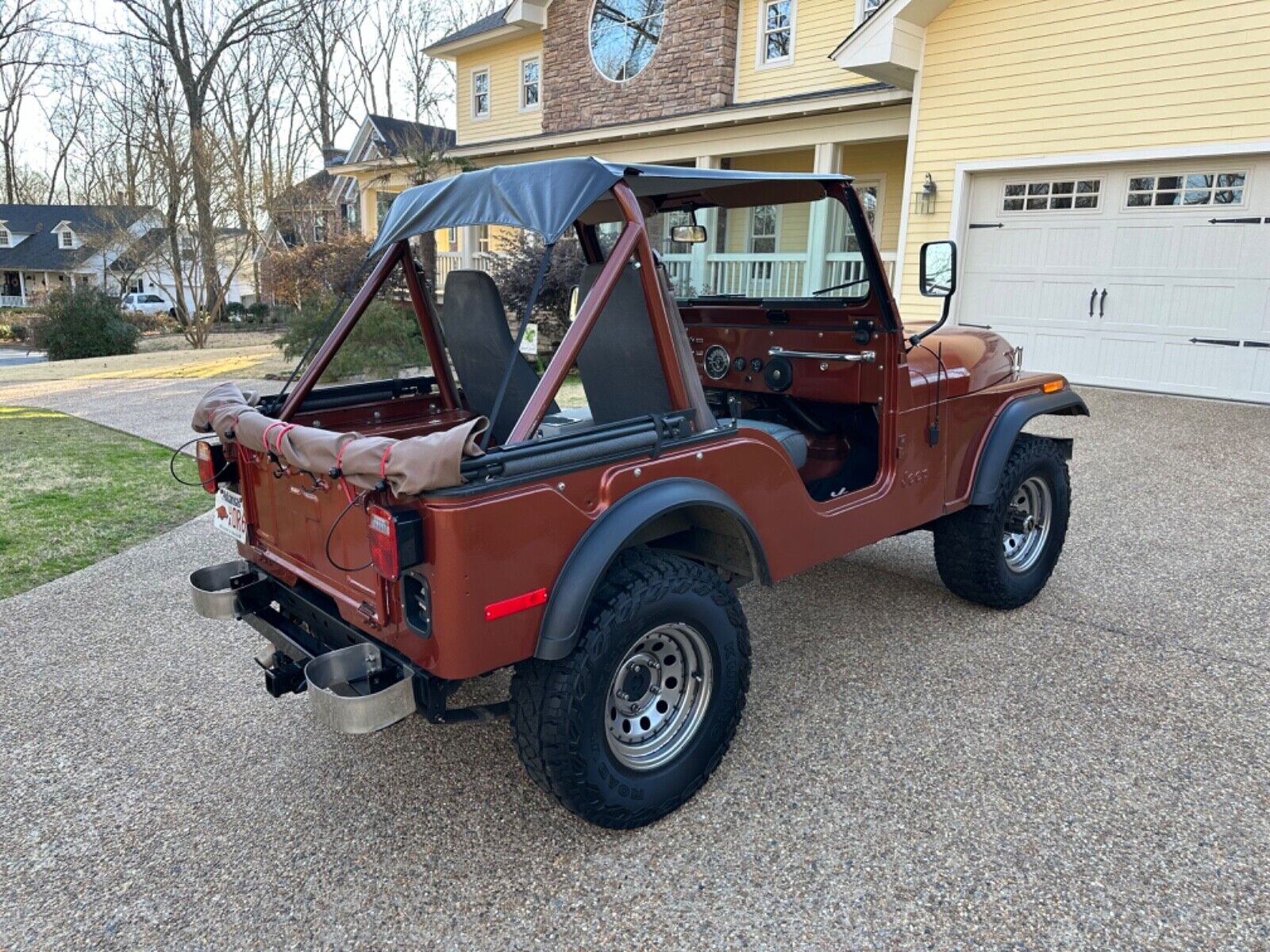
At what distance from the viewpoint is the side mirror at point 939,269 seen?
132 inches

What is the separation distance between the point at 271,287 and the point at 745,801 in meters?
26.9

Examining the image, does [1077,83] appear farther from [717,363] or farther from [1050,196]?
[717,363]

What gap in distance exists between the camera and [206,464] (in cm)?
308

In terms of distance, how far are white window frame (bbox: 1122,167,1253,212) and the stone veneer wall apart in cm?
726

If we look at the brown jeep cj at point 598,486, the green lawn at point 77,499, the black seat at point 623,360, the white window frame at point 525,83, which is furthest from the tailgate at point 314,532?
the white window frame at point 525,83

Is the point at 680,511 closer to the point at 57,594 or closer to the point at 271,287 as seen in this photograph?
the point at 57,594

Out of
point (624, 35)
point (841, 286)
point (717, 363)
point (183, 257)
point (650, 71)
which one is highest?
point (624, 35)

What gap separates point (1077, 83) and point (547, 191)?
921 cm

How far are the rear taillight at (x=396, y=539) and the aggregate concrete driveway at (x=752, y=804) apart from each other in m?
0.93

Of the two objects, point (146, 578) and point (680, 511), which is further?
point (146, 578)

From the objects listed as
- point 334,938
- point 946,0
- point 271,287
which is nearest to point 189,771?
point 334,938

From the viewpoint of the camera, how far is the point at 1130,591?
179 inches

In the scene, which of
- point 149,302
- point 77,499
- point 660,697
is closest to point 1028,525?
point 660,697

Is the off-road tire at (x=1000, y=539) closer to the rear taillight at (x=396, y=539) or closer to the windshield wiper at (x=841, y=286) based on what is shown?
the windshield wiper at (x=841, y=286)
